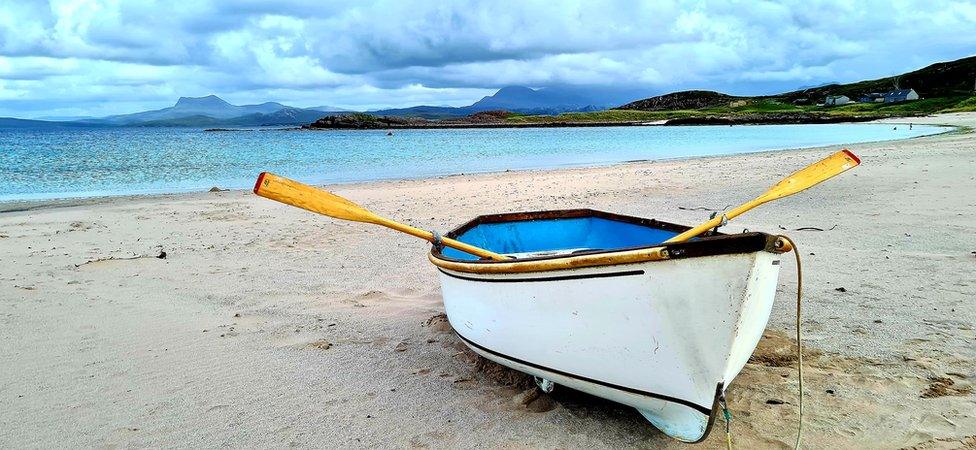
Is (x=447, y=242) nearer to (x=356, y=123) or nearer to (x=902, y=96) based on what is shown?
(x=356, y=123)

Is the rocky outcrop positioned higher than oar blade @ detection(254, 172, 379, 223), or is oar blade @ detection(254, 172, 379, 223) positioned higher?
oar blade @ detection(254, 172, 379, 223)

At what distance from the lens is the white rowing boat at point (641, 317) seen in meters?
2.73

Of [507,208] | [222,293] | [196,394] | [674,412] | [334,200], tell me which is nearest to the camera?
[674,412]

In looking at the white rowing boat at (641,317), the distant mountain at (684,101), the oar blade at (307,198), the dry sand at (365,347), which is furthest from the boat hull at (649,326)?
the distant mountain at (684,101)

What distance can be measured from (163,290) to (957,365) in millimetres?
6644

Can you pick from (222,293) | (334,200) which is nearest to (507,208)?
(222,293)

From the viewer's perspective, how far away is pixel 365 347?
471cm

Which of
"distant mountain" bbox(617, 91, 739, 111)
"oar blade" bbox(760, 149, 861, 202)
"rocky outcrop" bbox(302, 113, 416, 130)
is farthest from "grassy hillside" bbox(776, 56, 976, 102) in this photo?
"oar blade" bbox(760, 149, 861, 202)

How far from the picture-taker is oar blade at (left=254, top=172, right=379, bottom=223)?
4102 millimetres

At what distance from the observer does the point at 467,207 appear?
11.2m

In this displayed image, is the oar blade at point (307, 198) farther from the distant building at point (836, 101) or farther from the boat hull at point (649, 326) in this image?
the distant building at point (836, 101)

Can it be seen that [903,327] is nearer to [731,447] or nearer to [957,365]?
[957,365]

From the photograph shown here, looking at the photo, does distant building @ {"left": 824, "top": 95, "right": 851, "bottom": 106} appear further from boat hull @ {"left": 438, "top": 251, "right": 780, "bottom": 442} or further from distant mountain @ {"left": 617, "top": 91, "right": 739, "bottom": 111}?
boat hull @ {"left": 438, "top": 251, "right": 780, "bottom": 442}

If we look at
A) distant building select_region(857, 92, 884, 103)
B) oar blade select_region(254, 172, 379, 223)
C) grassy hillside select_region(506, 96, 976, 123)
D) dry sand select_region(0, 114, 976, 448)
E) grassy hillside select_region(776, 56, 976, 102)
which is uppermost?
grassy hillside select_region(776, 56, 976, 102)
